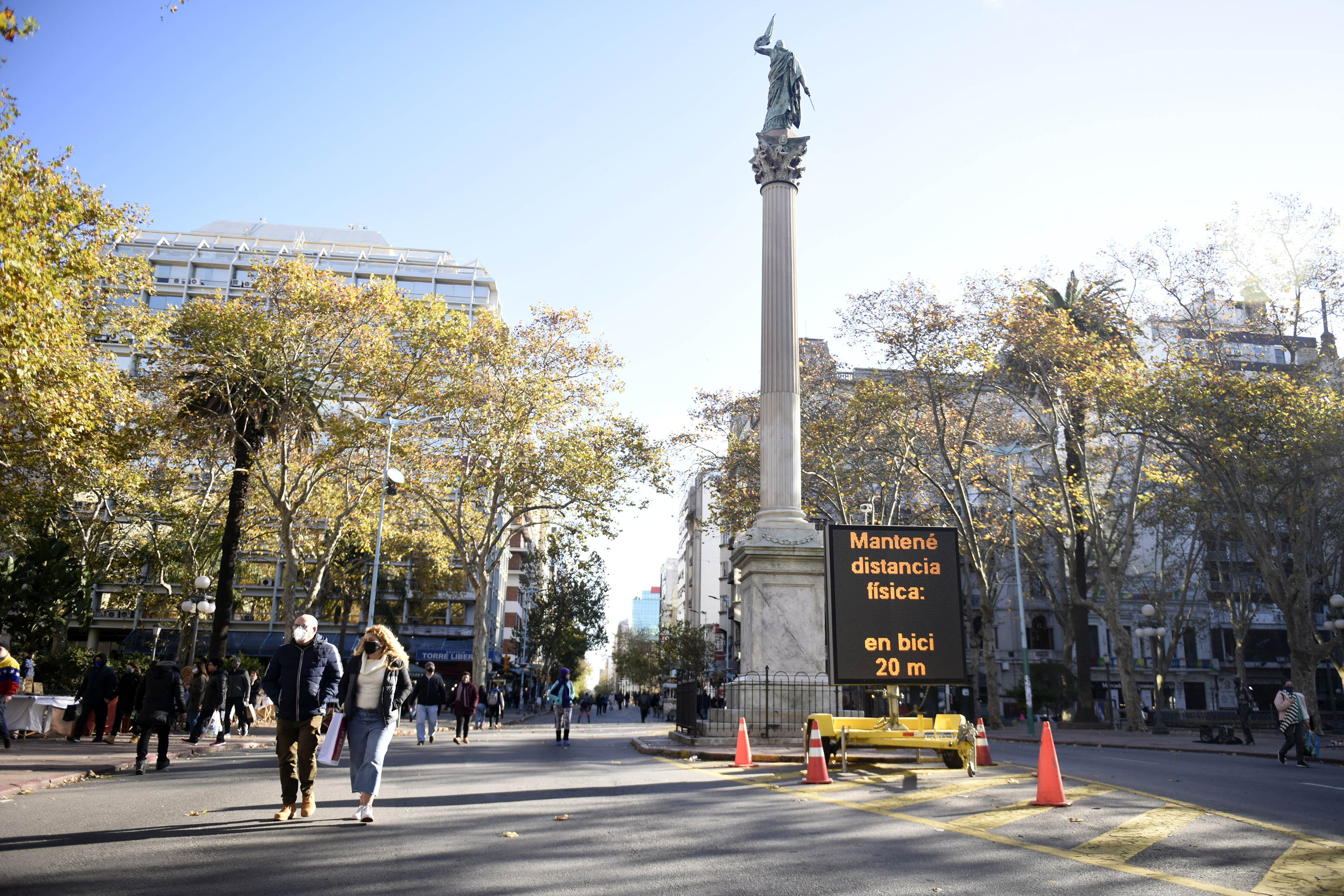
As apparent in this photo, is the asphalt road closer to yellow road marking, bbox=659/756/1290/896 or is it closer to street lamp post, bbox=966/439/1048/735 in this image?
yellow road marking, bbox=659/756/1290/896

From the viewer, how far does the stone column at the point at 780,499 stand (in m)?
18.3

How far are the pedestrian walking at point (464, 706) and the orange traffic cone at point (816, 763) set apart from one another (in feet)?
39.1

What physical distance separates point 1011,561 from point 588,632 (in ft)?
102

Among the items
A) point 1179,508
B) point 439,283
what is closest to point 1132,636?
point 1179,508

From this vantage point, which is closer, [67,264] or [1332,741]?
[67,264]

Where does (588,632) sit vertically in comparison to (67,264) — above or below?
below

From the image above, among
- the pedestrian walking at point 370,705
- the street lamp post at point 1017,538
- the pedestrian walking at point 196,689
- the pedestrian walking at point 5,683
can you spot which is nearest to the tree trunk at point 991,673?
the street lamp post at point 1017,538

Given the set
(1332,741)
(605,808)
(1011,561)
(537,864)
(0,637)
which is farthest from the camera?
(1011,561)

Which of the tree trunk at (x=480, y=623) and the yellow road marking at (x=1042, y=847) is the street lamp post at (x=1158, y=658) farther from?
the yellow road marking at (x=1042, y=847)

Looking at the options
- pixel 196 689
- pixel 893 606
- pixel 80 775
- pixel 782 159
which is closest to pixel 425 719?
pixel 196 689

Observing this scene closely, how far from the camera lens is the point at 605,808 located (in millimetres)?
9141

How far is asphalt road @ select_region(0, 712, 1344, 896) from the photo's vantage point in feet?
18.9

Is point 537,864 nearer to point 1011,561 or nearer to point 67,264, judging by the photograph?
point 67,264

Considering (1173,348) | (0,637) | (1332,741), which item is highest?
(1173,348)
